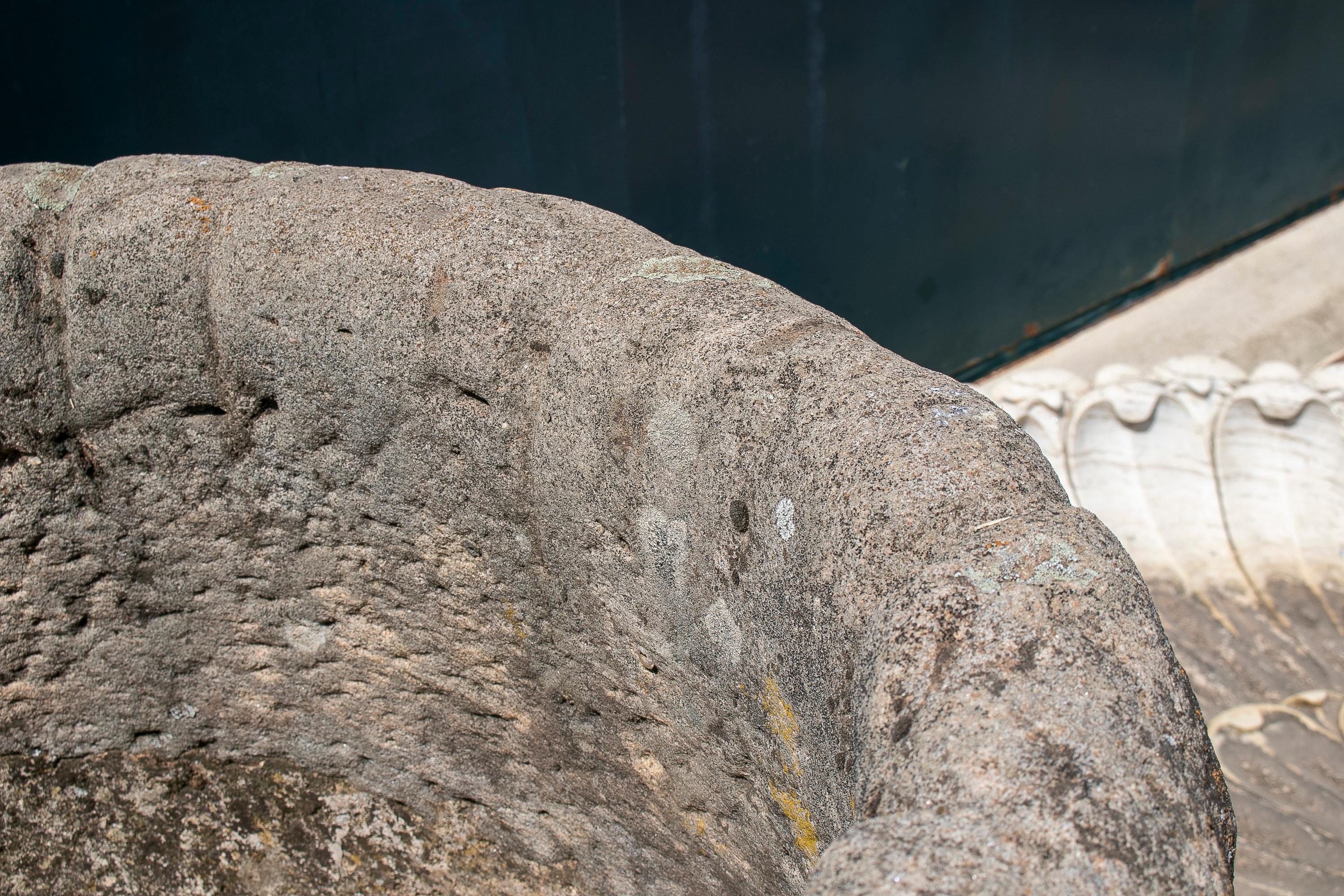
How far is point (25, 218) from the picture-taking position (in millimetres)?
1383

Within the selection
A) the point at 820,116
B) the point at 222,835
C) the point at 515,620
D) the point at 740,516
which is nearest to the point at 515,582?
the point at 515,620

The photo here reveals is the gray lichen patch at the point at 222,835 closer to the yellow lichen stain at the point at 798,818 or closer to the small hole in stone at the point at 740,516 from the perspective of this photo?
the yellow lichen stain at the point at 798,818

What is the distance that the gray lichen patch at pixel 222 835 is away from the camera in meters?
1.64

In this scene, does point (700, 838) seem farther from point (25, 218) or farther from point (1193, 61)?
point (1193, 61)

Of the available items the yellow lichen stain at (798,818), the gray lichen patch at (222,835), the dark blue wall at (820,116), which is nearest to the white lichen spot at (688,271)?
the yellow lichen stain at (798,818)

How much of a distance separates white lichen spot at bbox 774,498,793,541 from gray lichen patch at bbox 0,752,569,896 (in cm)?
85

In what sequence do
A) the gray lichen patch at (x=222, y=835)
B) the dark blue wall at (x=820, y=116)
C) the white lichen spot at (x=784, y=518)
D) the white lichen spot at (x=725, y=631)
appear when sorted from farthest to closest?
1. the dark blue wall at (x=820, y=116)
2. the gray lichen patch at (x=222, y=835)
3. the white lichen spot at (x=725, y=631)
4. the white lichen spot at (x=784, y=518)

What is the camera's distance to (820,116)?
370cm

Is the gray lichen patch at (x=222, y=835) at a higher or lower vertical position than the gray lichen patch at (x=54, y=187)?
lower

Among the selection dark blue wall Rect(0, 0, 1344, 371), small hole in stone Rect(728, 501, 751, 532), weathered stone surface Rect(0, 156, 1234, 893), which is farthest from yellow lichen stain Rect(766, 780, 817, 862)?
dark blue wall Rect(0, 0, 1344, 371)

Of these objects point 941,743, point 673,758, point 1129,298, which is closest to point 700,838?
point 673,758

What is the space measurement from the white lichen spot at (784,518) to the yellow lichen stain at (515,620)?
0.51m

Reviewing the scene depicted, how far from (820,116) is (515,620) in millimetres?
2752

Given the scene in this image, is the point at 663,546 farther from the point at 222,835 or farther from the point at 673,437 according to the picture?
the point at 222,835
